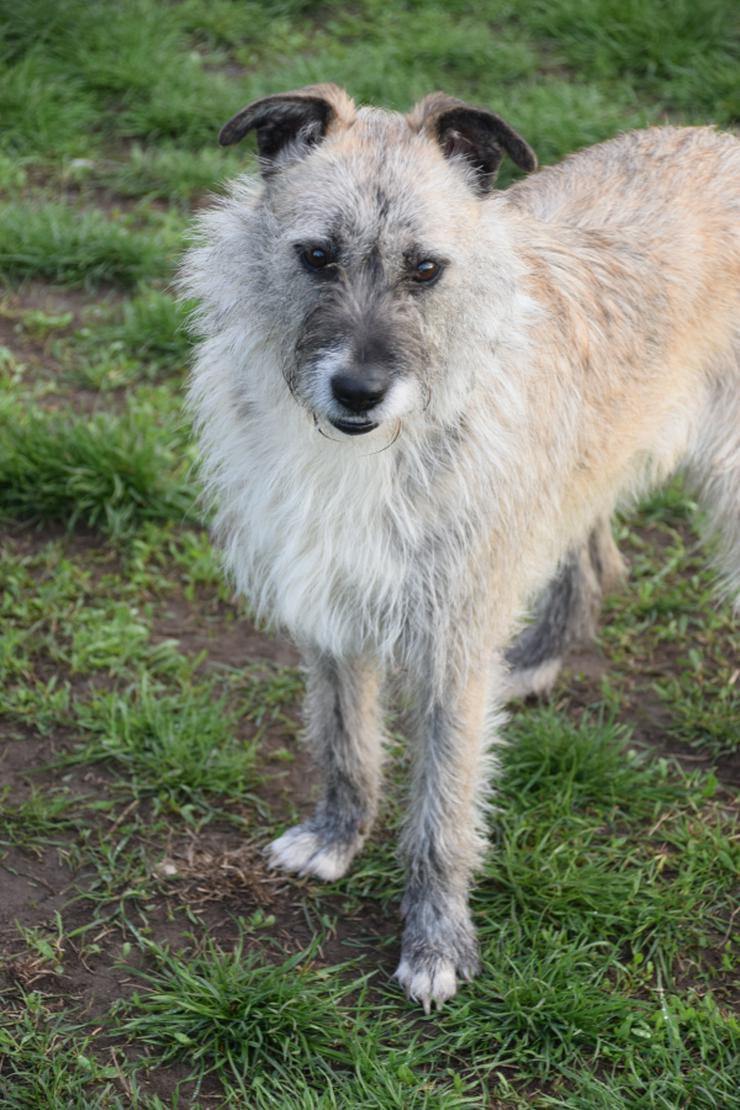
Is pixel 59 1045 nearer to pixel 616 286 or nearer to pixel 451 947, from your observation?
pixel 451 947

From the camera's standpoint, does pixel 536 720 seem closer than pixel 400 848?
No

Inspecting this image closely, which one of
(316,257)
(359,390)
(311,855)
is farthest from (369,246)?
(311,855)

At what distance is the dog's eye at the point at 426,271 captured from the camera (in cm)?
304

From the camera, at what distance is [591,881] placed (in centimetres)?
382

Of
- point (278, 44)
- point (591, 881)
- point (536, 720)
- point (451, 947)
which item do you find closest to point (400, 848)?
point (451, 947)

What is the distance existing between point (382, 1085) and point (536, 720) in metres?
1.46

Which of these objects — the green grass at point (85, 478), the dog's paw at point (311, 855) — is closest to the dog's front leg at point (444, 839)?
the dog's paw at point (311, 855)

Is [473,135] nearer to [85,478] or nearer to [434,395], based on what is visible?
[434,395]

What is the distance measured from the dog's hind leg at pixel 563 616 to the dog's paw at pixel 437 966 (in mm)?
1134

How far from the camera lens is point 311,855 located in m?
3.94

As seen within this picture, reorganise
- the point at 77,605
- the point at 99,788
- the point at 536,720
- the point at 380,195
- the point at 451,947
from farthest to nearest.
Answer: the point at 77,605 → the point at 536,720 → the point at 99,788 → the point at 451,947 → the point at 380,195

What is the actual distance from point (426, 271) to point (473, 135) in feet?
1.43

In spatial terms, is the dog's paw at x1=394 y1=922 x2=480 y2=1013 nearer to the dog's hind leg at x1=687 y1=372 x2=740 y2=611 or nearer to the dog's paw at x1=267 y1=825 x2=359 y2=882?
the dog's paw at x1=267 y1=825 x2=359 y2=882

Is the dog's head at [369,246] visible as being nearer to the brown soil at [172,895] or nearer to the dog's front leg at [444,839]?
the dog's front leg at [444,839]
